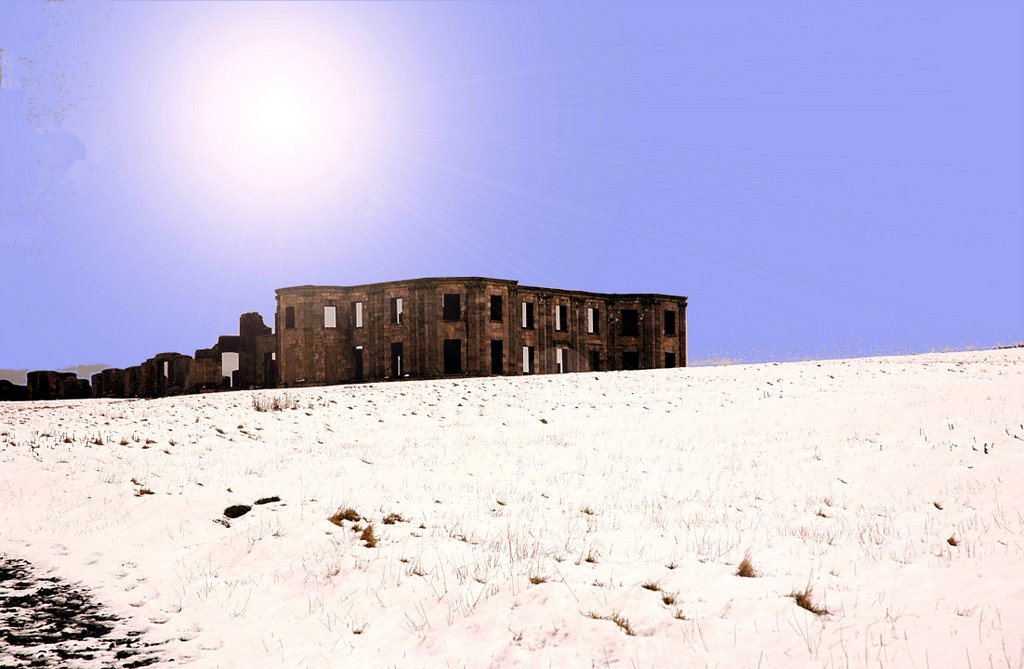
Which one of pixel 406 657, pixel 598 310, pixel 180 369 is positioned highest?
pixel 598 310

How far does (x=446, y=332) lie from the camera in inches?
1843

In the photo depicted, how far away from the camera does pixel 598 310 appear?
56344 millimetres

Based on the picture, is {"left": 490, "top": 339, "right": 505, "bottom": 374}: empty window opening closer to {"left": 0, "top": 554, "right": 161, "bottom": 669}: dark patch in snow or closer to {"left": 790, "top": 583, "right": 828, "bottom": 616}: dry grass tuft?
{"left": 0, "top": 554, "right": 161, "bottom": 669}: dark patch in snow

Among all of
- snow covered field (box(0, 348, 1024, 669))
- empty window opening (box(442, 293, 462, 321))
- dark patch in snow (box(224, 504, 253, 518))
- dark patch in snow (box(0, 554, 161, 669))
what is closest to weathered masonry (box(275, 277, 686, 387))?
empty window opening (box(442, 293, 462, 321))

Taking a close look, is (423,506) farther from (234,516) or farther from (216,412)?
(216,412)

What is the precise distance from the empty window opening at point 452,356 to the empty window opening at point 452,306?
146cm

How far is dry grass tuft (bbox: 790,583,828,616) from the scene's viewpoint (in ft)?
21.0

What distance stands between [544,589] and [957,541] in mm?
4586

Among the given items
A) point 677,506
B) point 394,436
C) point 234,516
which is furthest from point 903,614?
point 394,436

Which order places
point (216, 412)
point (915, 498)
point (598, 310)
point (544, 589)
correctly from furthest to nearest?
point (598, 310), point (216, 412), point (915, 498), point (544, 589)

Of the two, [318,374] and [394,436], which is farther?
[318,374]

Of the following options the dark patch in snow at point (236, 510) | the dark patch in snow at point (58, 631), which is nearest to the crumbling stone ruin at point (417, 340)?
the dark patch in snow at point (236, 510)

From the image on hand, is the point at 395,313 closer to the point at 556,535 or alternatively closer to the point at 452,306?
the point at 452,306

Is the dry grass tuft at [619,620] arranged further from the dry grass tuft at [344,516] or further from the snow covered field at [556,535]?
the dry grass tuft at [344,516]
